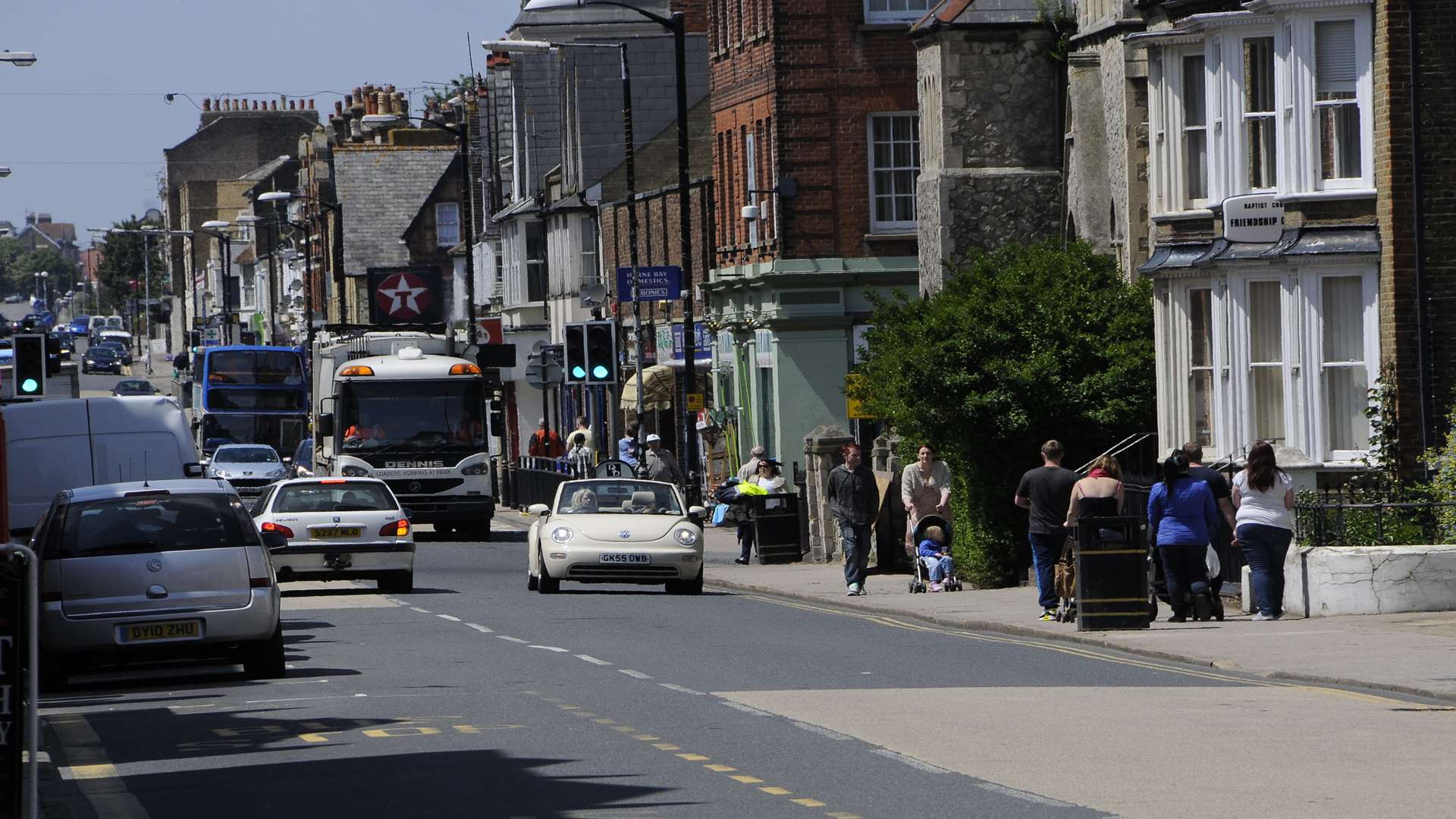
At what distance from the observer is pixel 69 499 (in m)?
17.8

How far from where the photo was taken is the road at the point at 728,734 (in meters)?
11.0

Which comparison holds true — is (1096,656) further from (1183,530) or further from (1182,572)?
(1182,572)

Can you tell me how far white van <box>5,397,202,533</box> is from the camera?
25.0 m

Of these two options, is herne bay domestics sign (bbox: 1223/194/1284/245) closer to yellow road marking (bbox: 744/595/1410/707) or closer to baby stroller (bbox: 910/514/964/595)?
baby stroller (bbox: 910/514/964/595)

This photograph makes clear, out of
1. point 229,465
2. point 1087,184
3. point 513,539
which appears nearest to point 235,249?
point 229,465

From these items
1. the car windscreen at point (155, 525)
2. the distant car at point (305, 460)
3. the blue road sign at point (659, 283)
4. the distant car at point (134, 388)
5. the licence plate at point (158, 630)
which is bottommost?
the licence plate at point (158, 630)

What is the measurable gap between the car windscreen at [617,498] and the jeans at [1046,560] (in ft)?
18.3

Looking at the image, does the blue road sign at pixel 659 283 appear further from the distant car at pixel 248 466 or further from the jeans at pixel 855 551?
the distant car at pixel 248 466

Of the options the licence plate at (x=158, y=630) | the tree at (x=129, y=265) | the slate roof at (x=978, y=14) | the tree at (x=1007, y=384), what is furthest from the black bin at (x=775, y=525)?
the tree at (x=129, y=265)

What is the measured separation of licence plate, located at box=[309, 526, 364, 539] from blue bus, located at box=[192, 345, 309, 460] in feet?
118

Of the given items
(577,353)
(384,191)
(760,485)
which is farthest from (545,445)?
(384,191)

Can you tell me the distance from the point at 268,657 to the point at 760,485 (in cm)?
1681

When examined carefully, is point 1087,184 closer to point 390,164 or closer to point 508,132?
point 508,132

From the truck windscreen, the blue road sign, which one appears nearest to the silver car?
the blue road sign
